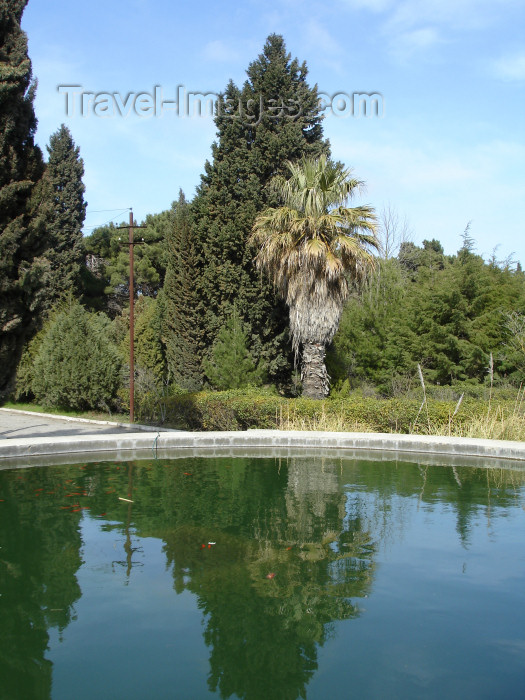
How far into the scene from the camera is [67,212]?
1324 inches

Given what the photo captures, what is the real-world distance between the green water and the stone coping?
76.0 inches

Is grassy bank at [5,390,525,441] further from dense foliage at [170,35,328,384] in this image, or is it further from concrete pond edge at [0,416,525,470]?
dense foliage at [170,35,328,384]

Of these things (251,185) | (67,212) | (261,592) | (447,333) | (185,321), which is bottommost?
(261,592)

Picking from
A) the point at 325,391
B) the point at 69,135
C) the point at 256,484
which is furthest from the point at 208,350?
the point at 69,135

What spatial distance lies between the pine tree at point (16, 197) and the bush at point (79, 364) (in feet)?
28.8

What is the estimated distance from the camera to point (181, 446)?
1166 centimetres

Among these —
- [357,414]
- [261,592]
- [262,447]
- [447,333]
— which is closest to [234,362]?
[357,414]

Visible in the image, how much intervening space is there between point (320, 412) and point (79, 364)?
948cm

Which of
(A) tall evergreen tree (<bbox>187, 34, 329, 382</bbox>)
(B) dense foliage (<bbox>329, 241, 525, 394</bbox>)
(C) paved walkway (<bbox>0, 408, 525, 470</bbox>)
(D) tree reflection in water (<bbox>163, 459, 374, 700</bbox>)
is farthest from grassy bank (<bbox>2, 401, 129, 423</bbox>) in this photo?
(D) tree reflection in water (<bbox>163, 459, 374, 700</bbox>)

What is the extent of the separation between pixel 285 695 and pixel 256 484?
17.4 ft

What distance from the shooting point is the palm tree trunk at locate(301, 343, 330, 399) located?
54.4ft

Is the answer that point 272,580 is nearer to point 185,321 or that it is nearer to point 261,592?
point 261,592

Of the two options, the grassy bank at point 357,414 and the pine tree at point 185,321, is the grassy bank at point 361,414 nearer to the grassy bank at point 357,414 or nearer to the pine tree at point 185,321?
the grassy bank at point 357,414

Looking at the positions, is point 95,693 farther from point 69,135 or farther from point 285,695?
point 69,135
